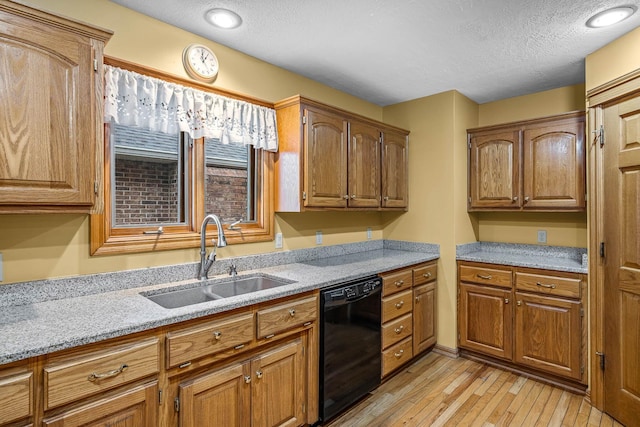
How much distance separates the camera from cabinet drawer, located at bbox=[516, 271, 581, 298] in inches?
105

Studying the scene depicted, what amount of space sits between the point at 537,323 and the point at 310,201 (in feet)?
6.90

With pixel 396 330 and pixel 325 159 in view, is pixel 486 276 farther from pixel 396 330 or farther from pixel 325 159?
pixel 325 159

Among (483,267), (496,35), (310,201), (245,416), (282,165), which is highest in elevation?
(496,35)

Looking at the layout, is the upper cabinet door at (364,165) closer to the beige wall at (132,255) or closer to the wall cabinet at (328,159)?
the wall cabinet at (328,159)

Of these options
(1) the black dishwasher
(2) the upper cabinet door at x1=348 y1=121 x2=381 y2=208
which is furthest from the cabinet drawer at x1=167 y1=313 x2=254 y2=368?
(2) the upper cabinet door at x1=348 y1=121 x2=381 y2=208

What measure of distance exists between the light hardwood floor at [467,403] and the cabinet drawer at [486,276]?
762 millimetres

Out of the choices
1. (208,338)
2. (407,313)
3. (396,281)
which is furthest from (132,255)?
(407,313)

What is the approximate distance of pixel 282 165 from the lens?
271 centimetres

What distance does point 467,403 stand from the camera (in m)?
2.51

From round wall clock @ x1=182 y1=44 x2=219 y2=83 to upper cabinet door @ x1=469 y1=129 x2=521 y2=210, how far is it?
2.53 m

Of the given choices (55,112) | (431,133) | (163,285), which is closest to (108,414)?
(163,285)

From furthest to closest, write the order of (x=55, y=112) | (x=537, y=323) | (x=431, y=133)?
(x=431, y=133), (x=537, y=323), (x=55, y=112)

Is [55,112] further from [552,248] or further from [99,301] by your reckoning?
[552,248]

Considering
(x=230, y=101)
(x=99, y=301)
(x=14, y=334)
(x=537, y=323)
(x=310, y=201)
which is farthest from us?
(x=537, y=323)
